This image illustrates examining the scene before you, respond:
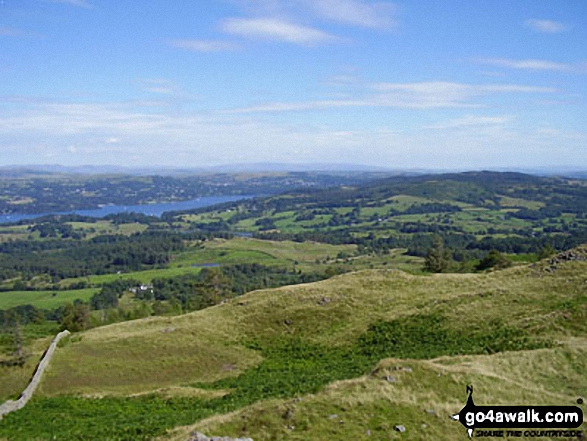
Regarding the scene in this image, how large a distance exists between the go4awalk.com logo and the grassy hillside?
933 millimetres

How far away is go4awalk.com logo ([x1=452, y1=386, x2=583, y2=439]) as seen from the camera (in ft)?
60.6

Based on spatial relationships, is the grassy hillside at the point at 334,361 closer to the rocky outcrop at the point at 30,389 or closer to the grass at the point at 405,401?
the grass at the point at 405,401

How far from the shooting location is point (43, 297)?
164m

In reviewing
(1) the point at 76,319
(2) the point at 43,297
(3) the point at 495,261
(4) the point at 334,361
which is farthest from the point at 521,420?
(2) the point at 43,297

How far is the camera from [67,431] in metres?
25.7

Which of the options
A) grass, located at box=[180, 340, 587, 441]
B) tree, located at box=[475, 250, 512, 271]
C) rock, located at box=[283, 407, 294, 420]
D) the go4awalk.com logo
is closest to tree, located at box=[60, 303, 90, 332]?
grass, located at box=[180, 340, 587, 441]

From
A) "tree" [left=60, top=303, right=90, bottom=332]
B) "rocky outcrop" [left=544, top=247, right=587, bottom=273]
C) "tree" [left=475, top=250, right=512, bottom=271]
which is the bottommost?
"tree" [left=60, top=303, right=90, bottom=332]

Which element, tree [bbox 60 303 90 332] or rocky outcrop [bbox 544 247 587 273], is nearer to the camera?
rocky outcrop [bbox 544 247 587 273]

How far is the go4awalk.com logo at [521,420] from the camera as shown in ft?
60.6

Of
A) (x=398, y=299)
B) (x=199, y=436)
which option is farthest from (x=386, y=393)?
(x=398, y=299)

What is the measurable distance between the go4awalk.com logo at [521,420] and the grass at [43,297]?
151 m

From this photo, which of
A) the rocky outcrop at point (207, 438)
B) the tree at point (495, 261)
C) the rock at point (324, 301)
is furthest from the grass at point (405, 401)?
the tree at point (495, 261)

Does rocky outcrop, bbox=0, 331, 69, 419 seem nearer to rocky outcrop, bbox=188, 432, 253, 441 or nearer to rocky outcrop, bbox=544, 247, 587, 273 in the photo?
rocky outcrop, bbox=188, 432, 253, 441

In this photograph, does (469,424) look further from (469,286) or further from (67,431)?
(469,286)
